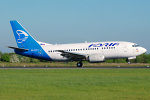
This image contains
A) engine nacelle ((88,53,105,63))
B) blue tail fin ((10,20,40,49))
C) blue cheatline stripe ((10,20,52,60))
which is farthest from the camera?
blue tail fin ((10,20,40,49))

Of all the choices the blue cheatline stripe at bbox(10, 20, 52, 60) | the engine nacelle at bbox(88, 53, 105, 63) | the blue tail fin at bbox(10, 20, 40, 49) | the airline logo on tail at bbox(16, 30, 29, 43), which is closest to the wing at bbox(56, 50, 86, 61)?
the engine nacelle at bbox(88, 53, 105, 63)

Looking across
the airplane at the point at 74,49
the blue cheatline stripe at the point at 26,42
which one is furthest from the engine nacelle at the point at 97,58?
the blue cheatline stripe at the point at 26,42

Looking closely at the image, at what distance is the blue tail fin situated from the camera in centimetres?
5181

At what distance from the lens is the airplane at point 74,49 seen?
48500mm

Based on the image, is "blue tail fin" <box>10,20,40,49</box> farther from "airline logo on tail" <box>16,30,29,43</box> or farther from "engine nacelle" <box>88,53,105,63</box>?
"engine nacelle" <box>88,53,105,63</box>

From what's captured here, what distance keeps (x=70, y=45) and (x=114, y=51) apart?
7750mm

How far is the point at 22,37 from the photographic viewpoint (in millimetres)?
52250

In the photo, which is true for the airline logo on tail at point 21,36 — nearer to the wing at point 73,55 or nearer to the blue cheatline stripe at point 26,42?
the blue cheatline stripe at point 26,42

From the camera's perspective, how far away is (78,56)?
49.3 meters

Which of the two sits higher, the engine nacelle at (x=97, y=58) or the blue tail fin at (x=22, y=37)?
the blue tail fin at (x=22, y=37)

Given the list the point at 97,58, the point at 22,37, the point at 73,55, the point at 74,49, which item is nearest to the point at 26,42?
the point at 22,37

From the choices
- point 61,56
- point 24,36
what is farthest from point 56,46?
point 24,36

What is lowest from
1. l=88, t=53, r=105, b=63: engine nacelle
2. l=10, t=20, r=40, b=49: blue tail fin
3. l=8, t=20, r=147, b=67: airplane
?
l=88, t=53, r=105, b=63: engine nacelle
